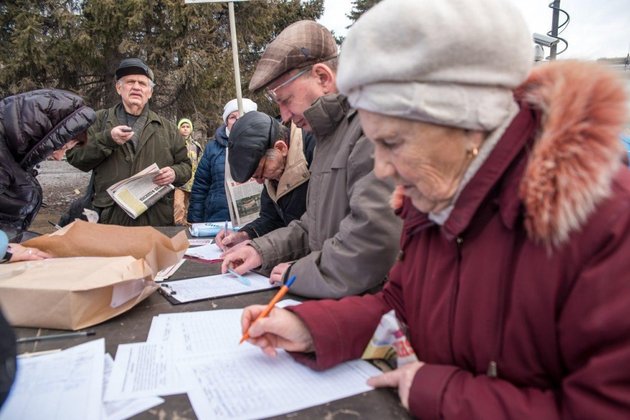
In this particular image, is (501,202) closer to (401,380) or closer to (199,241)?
(401,380)

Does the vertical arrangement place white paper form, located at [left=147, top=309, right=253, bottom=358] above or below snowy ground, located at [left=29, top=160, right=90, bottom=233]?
above

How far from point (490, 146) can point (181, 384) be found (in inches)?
35.2

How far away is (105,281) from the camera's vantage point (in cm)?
147

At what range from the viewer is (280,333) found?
1157mm

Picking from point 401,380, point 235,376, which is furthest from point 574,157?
point 235,376

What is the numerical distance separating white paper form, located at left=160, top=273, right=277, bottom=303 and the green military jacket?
6.45ft

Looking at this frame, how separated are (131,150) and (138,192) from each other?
554 millimetres

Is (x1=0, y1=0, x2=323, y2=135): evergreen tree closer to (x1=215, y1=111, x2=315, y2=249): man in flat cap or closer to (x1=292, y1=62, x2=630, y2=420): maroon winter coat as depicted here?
(x1=215, y1=111, x2=315, y2=249): man in flat cap

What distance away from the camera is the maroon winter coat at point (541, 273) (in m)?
0.74

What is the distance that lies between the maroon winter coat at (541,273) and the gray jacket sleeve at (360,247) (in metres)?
0.48

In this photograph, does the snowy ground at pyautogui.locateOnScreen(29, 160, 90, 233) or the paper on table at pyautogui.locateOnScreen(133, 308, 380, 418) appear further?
the snowy ground at pyautogui.locateOnScreen(29, 160, 90, 233)

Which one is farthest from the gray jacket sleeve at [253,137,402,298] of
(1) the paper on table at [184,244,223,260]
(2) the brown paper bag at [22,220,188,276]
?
(1) the paper on table at [184,244,223,260]

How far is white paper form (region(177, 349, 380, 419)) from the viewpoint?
981 mm

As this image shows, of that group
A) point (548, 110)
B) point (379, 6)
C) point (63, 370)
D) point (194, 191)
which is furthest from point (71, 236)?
point (194, 191)
